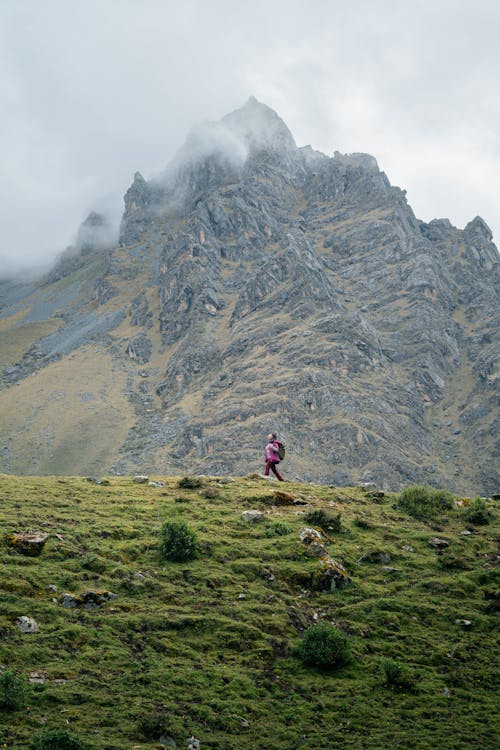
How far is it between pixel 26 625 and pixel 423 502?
1997 centimetres

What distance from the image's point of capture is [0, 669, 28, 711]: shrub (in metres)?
13.0

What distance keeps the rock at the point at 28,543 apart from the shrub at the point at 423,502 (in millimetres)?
16888

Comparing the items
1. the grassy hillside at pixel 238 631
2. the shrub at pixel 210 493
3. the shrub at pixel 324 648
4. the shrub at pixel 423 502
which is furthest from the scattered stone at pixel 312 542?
the shrub at pixel 423 502

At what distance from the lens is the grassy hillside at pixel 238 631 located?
14.0 meters

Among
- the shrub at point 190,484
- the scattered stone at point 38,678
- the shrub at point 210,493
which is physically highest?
the shrub at point 190,484

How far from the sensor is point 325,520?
25656 millimetres

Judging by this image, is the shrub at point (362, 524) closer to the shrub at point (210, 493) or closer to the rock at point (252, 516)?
the rock at point (252, 516)

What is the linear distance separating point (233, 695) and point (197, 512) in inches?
467

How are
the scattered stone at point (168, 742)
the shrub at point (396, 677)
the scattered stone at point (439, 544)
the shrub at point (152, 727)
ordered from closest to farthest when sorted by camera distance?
1. the scattered stone at point (168, 742)
2. the shrub at point (152, 727)
3. the shrub at point (396, 677)
4. the scattered stone at point (439, 544)

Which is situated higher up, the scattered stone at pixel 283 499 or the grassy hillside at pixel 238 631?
the scattered stone at pixel 283 499

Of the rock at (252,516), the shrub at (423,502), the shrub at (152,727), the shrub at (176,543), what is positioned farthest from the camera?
the shrub at (423,502)

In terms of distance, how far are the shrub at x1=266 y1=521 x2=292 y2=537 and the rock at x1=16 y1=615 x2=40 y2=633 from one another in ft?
33.8

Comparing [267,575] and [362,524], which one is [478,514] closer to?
[362,524]

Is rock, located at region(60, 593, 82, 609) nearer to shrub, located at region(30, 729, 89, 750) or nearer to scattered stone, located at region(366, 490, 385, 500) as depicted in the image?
shrub, located at region(30, 729, 89, 750)
